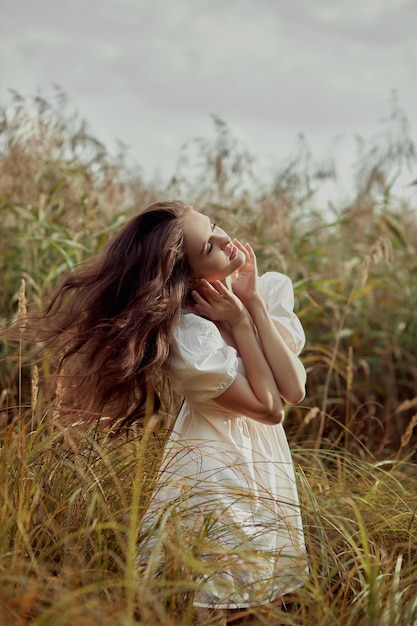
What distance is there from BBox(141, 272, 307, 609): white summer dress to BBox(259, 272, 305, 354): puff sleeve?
21mm

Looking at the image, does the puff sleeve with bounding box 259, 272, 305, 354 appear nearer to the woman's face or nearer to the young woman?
the young woman

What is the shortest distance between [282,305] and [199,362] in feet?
1.37

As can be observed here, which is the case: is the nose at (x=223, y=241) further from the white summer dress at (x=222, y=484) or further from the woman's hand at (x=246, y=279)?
the white summer dress at (x=222, y=484)

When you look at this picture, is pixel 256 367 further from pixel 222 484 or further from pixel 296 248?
pixel 296 248

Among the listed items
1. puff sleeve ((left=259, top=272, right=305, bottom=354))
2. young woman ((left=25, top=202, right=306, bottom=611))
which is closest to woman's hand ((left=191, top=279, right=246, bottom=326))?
young woman ((left=25, top=202, right=306, bottom=611))

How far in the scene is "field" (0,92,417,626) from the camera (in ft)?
5.52

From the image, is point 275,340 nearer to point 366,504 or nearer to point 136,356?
point 136,356

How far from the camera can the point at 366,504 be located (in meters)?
2.45

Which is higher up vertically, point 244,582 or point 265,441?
point 265,441

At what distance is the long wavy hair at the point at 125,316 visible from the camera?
6.93 feet

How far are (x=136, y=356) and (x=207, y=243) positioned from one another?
36 cm

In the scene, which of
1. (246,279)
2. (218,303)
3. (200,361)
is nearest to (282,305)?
(246,279)

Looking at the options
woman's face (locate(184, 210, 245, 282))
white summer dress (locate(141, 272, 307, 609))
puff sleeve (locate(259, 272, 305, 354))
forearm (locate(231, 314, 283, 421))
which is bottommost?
white summer dress (locate(141, 272, 307, 609))

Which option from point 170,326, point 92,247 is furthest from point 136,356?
point 92,247
